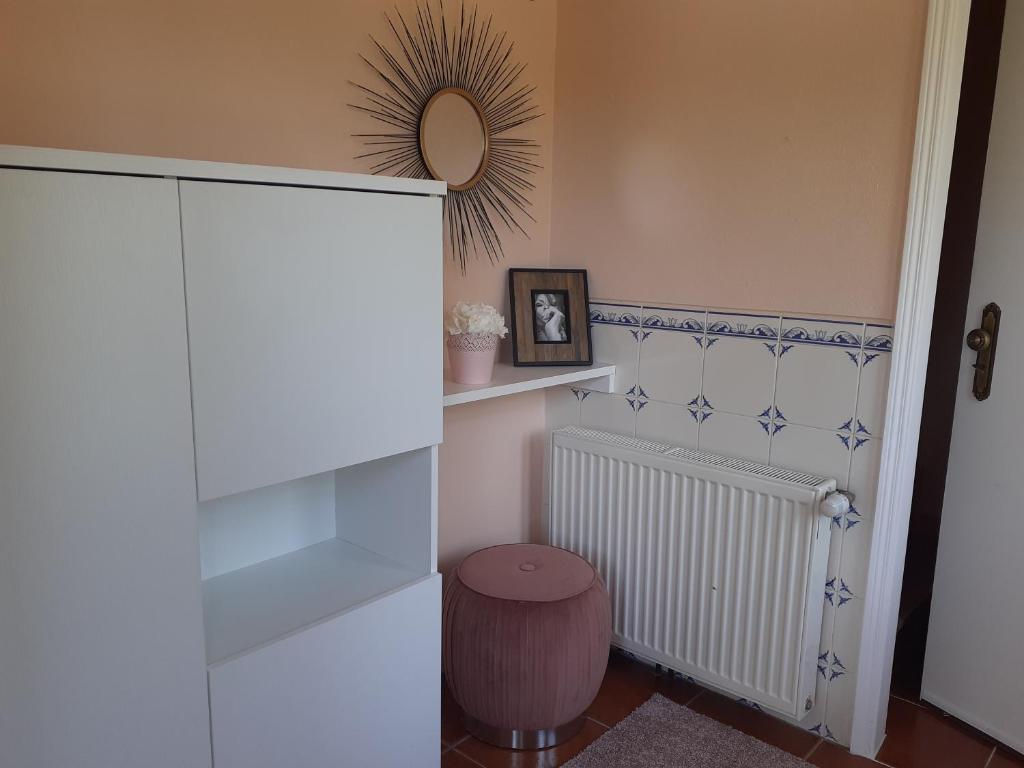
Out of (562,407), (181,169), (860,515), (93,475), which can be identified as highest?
(181,169)

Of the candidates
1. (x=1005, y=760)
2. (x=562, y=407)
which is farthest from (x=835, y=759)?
(x=562, y=407)

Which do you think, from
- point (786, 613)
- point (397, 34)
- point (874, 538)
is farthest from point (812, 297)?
point (397, 34)

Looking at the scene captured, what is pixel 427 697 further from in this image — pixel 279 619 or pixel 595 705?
pixel 595 705

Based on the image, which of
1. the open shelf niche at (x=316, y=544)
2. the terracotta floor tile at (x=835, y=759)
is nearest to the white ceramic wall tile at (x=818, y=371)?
the terracotta floor tile at (x=835, y=759)

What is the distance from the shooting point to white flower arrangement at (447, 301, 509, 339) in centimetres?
182

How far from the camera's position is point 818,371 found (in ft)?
6.14

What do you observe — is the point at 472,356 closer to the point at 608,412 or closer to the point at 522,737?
the point at 608,412

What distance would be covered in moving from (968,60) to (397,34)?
4.77ft

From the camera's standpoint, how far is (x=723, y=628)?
2.04 m

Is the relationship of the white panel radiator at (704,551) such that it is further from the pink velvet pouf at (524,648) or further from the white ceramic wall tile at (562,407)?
the pink velvet pouf at (524,648)

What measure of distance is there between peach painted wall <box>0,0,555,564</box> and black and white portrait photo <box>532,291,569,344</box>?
147 millimetres

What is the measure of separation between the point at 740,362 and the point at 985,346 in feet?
1.95

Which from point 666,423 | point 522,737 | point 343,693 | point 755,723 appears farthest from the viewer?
point 666,423

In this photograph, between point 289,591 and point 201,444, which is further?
point 289,591
